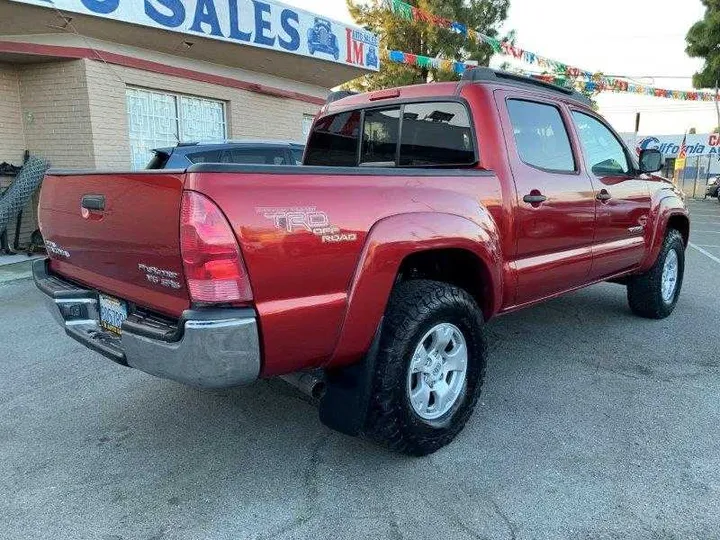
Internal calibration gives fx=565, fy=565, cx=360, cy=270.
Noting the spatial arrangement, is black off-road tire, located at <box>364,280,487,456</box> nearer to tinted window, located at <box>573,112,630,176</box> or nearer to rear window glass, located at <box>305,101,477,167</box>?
rear window glass, located at <box>305,101,477,167</box>

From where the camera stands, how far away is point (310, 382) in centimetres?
274

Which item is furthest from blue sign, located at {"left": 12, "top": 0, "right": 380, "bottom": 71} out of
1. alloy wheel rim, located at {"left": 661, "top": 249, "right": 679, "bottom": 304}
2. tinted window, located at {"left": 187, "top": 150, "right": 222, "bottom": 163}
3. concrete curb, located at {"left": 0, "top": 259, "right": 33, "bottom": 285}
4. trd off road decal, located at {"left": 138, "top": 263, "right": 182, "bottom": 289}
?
alloy wheel rim, located at {"left": 661, "top": 249, "right": 679, "bottom": 304}

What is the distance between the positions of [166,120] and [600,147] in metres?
7.78

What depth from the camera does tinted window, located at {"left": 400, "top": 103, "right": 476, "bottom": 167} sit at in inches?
133

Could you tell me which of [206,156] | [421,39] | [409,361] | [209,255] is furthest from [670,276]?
[421,39]

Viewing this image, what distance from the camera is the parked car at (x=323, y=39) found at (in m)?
11.4

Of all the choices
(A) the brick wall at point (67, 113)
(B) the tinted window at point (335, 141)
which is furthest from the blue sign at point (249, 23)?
(B) the tinted window at point (335, 141)

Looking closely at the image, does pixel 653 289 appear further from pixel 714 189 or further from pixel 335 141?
pixel 714 189

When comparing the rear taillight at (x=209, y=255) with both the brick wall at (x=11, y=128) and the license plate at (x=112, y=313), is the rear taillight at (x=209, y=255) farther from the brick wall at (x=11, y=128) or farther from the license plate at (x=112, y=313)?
the brick wall at (x=11, y=128)

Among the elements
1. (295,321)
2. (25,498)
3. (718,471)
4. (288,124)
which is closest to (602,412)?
(718,471)

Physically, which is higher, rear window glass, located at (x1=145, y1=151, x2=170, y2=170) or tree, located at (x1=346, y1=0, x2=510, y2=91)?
tree, located at (x1=346, y1=0, x2=510, y2=91)

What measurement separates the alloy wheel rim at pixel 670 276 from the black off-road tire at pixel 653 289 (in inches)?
1.9

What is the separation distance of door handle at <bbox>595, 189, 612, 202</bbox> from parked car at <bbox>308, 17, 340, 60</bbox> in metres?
8.60

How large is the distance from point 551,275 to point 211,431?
2.32m
